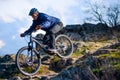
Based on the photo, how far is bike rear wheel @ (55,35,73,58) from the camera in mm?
21761

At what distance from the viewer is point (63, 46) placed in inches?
866

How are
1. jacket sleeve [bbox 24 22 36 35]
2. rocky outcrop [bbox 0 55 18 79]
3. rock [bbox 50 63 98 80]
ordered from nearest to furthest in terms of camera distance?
1. rock [bbox 50 63 98 80]
2. jacket sleeve [bbox 24 22 36 35]
3. rocky outcrop [bbox 0 55 18 79]

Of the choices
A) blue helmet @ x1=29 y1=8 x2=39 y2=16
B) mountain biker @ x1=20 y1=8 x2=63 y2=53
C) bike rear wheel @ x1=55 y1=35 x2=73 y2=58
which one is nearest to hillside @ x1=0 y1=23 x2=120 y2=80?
bike rear wheel @ x1=55 y1=35 x2=73 y2=58

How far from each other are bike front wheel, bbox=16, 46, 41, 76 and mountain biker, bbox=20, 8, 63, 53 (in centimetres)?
73

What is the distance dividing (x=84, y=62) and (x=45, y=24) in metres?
3.48

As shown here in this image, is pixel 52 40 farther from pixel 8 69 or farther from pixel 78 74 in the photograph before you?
pixel 8 69

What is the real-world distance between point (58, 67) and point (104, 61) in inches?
A: 469

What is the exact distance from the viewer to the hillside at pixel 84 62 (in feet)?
49.5

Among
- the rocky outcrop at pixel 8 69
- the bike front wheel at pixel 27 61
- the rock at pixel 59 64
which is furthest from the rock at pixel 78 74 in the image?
the rocky outcrop at pixel 8 69

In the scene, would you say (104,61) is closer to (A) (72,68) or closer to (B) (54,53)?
(A) (72,68)

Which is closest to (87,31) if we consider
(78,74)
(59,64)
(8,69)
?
(8,69)

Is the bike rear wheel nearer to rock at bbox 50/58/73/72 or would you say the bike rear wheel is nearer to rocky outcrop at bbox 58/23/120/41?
rock at bbox 50/58/73/72

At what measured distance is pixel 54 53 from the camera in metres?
21.2

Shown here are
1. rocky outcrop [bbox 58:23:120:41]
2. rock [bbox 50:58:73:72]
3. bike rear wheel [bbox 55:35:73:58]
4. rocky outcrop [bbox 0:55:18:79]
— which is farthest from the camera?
rocky outcrop [bbox 58:23:120:41]
